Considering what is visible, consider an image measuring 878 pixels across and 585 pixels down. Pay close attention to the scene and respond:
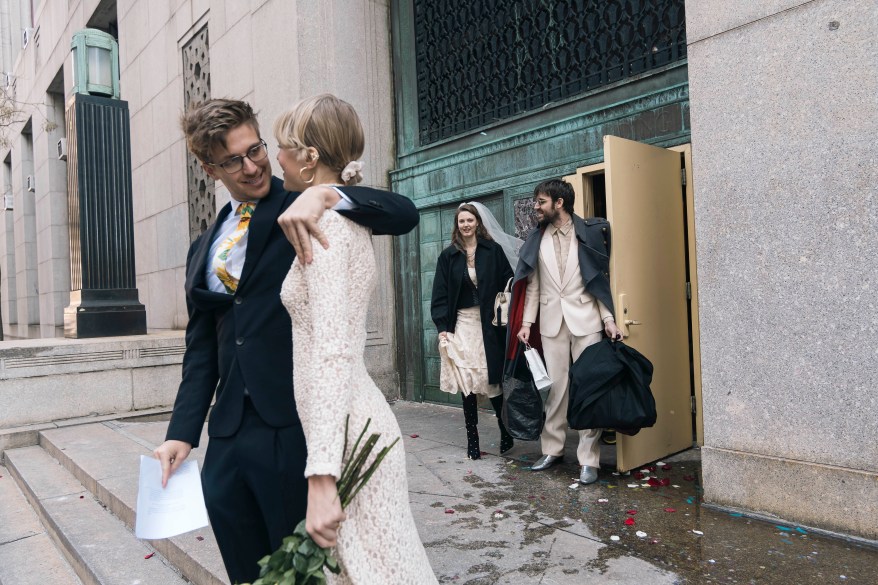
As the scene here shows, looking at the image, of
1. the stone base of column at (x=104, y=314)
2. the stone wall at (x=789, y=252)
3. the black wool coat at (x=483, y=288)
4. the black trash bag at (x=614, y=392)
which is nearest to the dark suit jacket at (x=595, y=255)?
the black trash bag at (x=614, y=392)

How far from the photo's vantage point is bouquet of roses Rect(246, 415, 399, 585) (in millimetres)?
1405

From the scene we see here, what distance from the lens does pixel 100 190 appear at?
9719 millimetres

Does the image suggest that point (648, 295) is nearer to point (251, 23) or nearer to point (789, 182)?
point (789, 182)

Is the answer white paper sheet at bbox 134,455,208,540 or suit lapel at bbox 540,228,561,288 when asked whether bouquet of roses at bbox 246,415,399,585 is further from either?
suit lapel at bbox 540,228,561,288

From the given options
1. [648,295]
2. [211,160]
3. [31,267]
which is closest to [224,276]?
[211,160]

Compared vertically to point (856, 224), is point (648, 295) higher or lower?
lower

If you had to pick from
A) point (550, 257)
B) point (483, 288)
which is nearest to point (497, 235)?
point (483, 288)

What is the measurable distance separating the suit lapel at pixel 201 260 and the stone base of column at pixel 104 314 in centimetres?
773

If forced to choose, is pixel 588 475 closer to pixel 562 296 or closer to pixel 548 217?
pixel 562 296

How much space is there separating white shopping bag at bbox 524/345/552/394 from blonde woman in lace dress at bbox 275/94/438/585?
10.2 ft

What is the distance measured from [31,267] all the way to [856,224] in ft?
79.2

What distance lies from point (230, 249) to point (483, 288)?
3.58 meters

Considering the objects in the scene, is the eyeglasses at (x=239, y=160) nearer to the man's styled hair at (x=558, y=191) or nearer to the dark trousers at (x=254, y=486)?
the dark trousers at (x=254, y=486)

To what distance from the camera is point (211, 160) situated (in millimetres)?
1866
